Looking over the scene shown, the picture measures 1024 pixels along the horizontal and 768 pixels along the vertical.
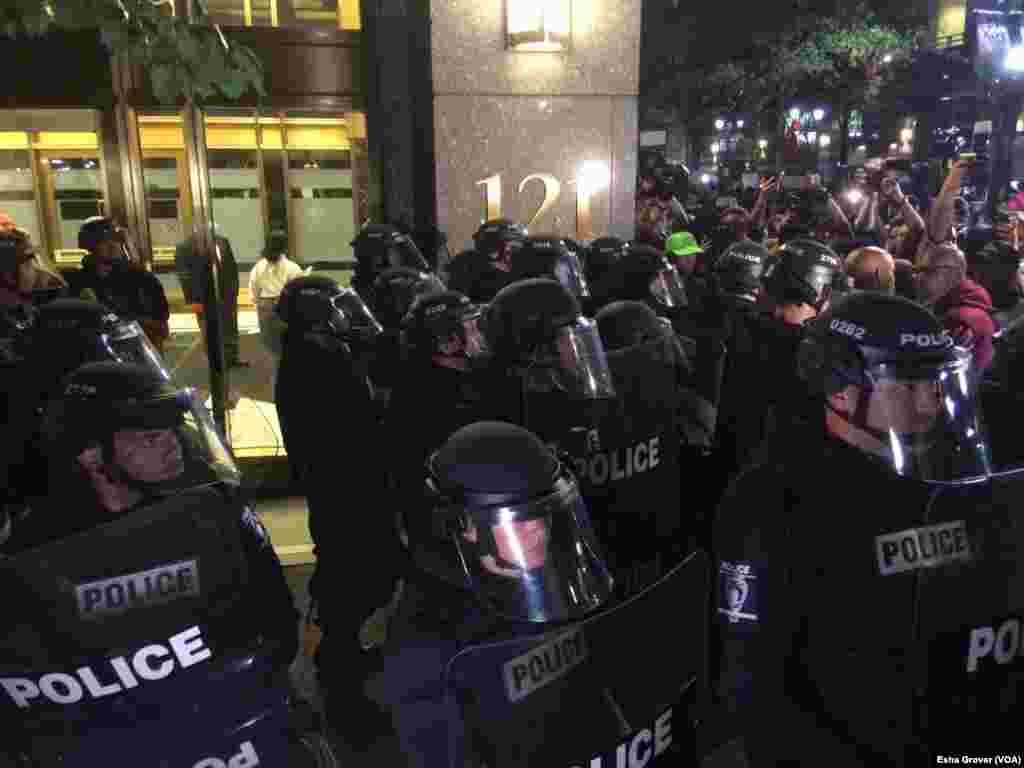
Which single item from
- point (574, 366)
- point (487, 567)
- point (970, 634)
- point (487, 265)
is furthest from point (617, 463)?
point (487, 265)

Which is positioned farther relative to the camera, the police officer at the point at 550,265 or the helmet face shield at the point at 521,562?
the police officer at the point at 550,265

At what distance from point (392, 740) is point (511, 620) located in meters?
2.09

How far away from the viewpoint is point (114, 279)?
247 inches

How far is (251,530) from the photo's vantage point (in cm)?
249

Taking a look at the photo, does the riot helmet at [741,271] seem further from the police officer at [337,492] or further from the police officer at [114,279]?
the police officer at [114,279]

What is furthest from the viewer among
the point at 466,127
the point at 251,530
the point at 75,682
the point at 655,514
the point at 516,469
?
the point at 466,127

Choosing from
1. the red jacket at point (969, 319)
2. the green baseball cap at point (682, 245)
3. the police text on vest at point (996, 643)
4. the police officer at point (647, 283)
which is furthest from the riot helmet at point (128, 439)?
the green baseball cap at point (682, 245)

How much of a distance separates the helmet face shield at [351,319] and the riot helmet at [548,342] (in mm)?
1049

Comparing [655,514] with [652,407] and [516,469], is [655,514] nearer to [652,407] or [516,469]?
[652,407]

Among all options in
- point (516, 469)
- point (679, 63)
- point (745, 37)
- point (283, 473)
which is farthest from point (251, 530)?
point (679, 63)

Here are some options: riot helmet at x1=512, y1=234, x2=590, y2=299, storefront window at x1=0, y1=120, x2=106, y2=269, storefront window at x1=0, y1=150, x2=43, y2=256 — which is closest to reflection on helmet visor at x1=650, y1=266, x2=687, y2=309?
riot helmet at x1=512, y1=234, x2=590, y2=299

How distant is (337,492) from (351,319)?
116cm

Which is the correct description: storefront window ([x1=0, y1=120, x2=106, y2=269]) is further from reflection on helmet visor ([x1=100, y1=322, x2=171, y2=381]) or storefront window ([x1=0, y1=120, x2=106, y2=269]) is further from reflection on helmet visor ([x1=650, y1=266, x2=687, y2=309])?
reflection on helmet visor ([x1=650, y1=266, x2=687, y2=309])

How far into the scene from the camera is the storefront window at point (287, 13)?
8.68 m
